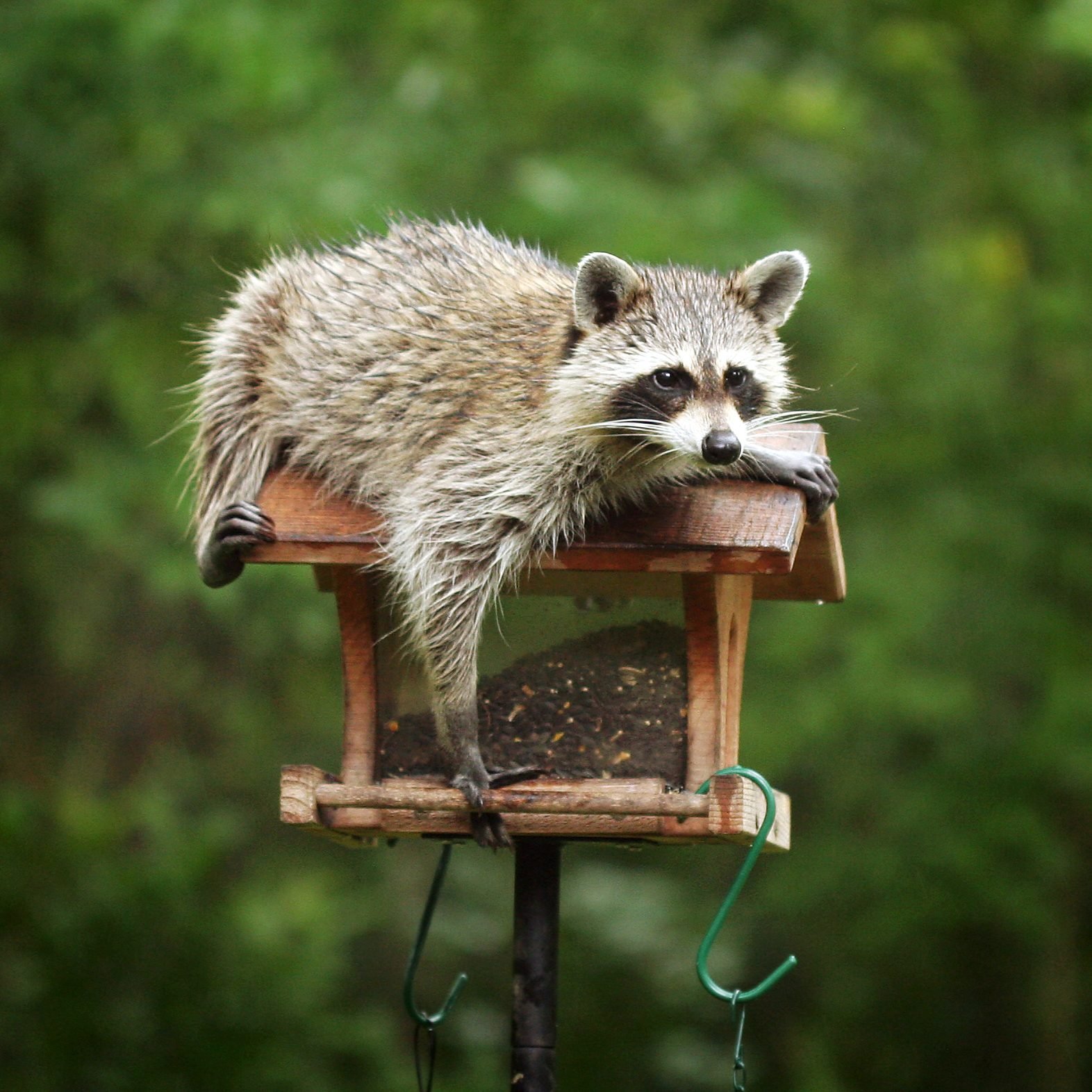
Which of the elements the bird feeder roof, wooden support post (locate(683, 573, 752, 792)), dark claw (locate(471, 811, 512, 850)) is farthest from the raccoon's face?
dark claw (locate(471, 811, 512, 850))

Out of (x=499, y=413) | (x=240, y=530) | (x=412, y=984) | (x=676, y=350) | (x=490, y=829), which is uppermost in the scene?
(x=676, y=350)

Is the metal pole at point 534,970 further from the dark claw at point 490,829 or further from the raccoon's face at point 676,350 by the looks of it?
the raccoon's face at point 676,350

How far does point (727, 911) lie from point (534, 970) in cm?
59

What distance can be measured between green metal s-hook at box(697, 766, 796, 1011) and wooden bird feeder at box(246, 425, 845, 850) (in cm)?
5

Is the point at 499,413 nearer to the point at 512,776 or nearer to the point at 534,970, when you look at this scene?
the point at 512,776

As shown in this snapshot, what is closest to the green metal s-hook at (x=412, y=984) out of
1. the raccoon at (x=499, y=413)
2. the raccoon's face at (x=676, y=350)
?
the raccoon at (x=499, y=413)

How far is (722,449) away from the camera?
3.48 m

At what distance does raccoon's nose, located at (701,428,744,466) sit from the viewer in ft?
11.4

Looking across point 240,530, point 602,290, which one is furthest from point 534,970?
point 602,290

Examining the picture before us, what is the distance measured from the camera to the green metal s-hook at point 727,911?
3.46 metres

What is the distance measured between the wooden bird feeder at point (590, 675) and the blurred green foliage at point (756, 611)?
327cm

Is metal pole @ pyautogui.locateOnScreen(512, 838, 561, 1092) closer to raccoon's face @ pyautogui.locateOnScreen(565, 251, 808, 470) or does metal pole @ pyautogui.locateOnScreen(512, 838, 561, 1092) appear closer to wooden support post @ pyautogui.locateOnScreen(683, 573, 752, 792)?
wooden support post @ pyautogui.locateOnScreen(683, 573, 752, 792)

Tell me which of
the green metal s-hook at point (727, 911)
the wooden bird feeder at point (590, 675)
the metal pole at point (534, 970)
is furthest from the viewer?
the metal pole at point (534, 970)

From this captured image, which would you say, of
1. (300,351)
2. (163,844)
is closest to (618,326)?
(300,351)
